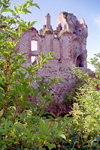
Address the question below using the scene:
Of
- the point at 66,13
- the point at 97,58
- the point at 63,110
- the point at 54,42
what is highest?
the point at 66,13

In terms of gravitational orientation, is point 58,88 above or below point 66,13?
below

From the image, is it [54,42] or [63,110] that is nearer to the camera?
[63,110]

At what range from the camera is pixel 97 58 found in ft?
13.6

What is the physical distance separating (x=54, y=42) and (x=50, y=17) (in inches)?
294

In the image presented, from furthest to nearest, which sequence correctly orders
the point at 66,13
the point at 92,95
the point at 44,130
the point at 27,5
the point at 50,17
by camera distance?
the point at 66,13 → the point at 50,17 → the point at 92,95 → the point at 27,5 → the point at 44,130

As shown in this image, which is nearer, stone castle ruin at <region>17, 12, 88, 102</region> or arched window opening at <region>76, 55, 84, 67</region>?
stone castle ruin at <region>17, 12, 88, 102</region>

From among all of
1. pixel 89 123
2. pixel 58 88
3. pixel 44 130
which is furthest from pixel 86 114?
pixel 58 88

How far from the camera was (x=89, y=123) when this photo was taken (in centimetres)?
208

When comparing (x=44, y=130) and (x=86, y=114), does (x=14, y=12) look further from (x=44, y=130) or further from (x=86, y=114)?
(x=86, y=114)

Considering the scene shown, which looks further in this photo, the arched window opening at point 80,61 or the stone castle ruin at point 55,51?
the arched window opening at point 80,61

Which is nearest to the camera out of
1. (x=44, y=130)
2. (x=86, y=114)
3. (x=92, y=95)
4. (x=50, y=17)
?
(x=44, y=130)

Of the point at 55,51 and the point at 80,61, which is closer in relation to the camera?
the point at 55,51

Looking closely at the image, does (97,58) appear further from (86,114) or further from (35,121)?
(35,121)

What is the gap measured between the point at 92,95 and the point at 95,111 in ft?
1.94
